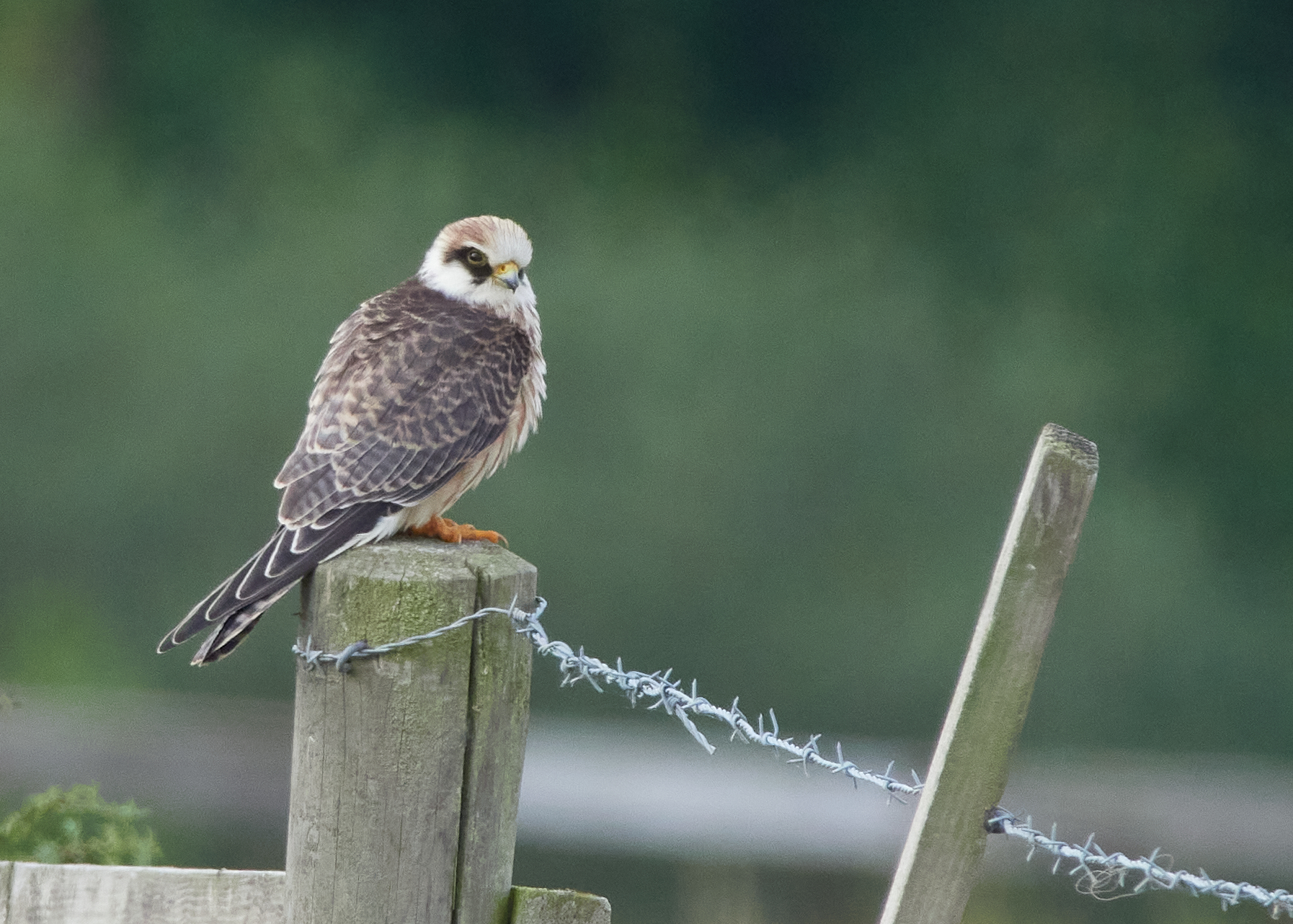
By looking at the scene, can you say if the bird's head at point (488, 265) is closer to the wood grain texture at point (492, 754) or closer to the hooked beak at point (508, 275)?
the hooked beak at point (508, 275)

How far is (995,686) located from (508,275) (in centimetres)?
213

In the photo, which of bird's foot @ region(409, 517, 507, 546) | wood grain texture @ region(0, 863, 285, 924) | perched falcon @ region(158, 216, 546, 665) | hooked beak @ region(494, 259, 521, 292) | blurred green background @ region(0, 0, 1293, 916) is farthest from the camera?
blurred green background @ region(0, 0, 1293, 916)

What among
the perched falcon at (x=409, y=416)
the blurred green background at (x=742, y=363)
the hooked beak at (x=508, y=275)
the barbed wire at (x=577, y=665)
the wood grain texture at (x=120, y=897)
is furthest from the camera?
the blurred green background at (x=742, y=363)

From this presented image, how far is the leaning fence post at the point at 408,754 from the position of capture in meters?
1.55

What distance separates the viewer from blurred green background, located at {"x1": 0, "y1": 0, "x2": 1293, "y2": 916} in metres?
5.39

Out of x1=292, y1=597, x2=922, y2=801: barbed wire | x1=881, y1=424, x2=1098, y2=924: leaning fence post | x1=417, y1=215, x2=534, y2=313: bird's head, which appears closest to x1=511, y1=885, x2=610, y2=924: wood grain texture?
x1=292, y1=597, x2=922, y2=801: barbed wire

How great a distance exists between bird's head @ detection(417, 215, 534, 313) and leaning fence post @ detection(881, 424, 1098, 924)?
6.86ft

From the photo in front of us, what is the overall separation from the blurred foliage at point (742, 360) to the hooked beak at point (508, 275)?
220 centimetres

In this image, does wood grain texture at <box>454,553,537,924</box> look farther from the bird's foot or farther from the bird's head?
the bird's head

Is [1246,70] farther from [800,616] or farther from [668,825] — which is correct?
[668,825]

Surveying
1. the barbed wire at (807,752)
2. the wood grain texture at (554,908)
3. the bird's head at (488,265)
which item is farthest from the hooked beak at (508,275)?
the wood grain texture at (554,908)

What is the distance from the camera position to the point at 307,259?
238 inches

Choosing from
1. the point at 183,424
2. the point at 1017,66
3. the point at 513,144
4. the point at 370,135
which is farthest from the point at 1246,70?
the point at 183,424

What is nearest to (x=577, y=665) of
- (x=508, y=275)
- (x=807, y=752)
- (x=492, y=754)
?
(x=492, y=754)
